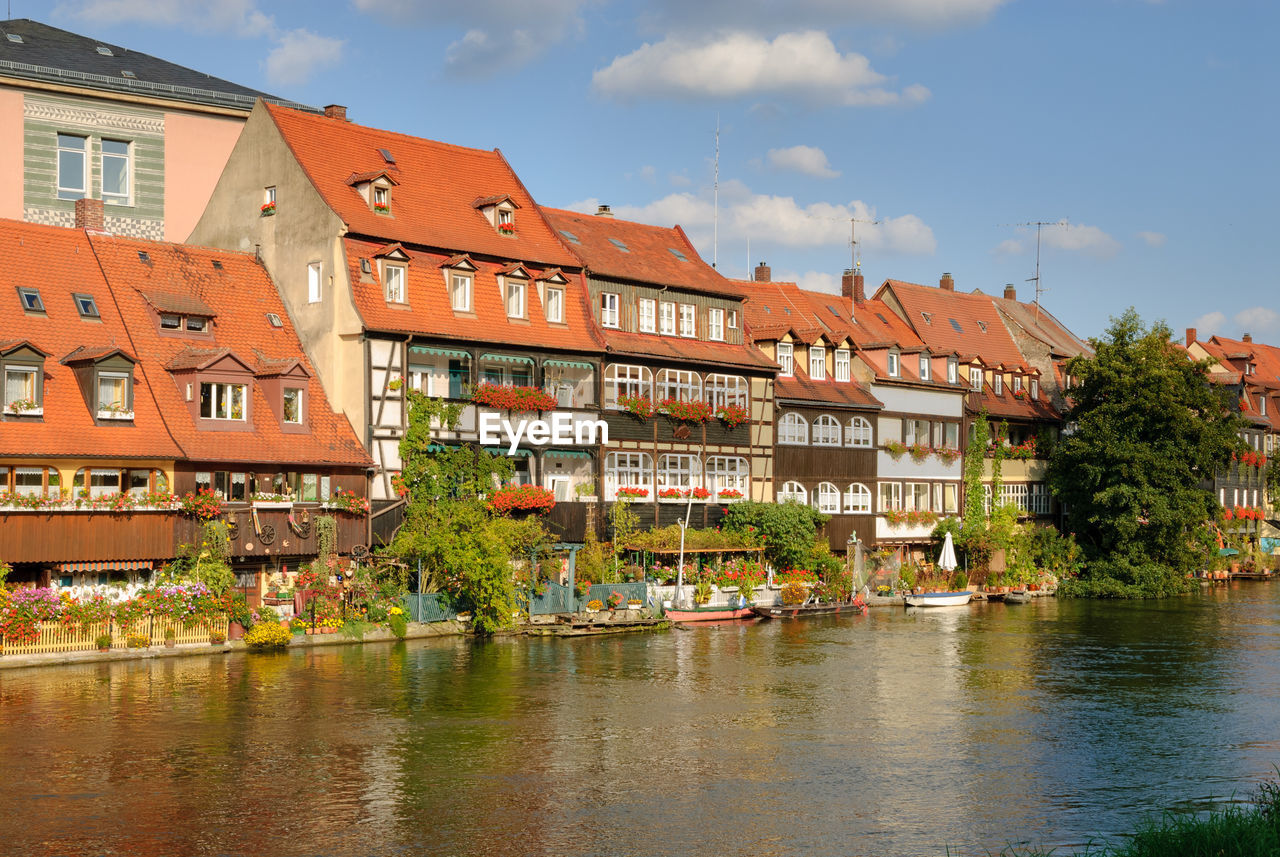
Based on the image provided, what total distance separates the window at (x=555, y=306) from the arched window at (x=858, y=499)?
16860mm

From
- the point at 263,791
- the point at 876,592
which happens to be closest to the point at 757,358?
the point at 876,592

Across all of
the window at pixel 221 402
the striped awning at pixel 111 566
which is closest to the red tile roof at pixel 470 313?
the window at pixel 221 402

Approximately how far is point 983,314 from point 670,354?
31485 mm

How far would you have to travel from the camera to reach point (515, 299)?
52156mm

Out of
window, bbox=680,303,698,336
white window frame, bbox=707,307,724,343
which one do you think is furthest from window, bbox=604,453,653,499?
white window frame, bbox=707,307,724,343

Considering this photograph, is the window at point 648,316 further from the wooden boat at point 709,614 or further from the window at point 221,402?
the window at point 221,402

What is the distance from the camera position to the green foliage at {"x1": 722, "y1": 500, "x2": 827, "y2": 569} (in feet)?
186

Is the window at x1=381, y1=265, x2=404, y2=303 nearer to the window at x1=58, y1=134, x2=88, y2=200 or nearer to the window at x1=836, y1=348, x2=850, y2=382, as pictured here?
the window at x1=58, y1=134, x2=88, y2=200

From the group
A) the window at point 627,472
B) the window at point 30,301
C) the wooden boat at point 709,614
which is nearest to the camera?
the window at point 30,301

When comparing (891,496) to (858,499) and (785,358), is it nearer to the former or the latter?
(858,499)

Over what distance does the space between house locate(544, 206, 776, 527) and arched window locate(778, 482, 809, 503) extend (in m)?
0.79

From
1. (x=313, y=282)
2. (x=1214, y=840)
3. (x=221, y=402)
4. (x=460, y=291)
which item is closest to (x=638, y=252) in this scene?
(x=460, y=291)

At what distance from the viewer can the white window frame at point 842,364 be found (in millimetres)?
65375

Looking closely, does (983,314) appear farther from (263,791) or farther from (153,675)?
(263,791)
